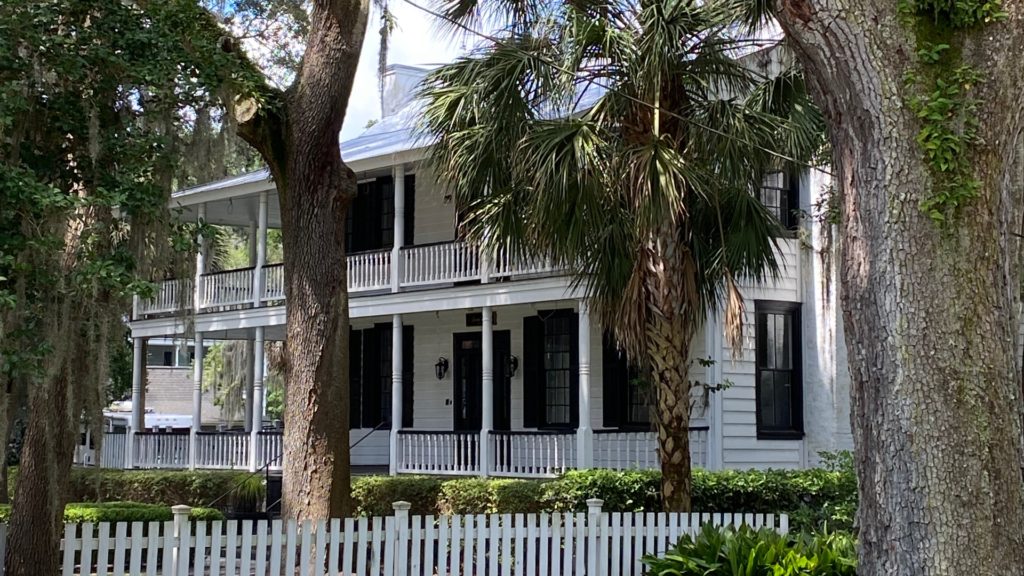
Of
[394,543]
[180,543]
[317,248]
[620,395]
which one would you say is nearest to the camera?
[180,543]

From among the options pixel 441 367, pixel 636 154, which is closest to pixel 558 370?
pixel 441 367

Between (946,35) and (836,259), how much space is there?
32.5 feet

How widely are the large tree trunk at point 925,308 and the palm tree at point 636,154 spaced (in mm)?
4332

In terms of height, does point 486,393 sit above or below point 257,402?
above

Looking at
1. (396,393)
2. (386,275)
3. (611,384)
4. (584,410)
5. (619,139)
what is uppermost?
(619,139)

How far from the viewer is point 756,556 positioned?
834cm

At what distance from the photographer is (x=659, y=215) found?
10.8m

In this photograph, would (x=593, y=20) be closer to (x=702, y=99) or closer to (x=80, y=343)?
(x=702, y=99)

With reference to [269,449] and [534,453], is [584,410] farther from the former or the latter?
[269,449]

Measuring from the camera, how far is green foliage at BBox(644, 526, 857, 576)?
820cm

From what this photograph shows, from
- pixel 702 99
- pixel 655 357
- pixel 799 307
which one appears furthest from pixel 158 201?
pixel 799 307

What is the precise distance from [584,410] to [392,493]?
323 centimetres

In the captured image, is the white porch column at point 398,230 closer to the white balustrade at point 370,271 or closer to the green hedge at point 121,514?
the white balustrade at point 370,271

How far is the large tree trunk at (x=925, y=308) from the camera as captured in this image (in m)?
5.98
